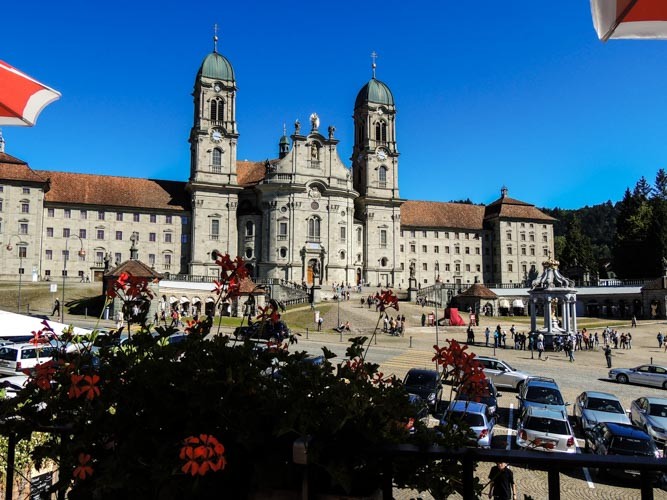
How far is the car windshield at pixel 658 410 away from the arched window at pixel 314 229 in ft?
189

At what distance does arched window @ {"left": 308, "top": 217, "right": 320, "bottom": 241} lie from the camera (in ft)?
244

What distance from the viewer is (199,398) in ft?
10.8

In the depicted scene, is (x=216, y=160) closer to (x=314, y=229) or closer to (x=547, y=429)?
(x=314, y=229)

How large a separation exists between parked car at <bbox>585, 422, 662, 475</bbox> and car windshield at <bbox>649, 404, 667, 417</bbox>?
2.85 m

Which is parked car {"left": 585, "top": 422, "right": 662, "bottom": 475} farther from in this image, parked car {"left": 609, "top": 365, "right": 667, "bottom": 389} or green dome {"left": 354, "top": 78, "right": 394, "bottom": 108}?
green dome {"left": 354, "top": 78, "right": 394, "bottom": 108}

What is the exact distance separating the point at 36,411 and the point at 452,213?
316 ft

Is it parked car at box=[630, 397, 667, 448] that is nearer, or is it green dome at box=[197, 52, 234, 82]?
parked car at box=[630, 397, 667, 448]

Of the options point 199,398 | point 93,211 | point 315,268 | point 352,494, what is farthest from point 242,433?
point 93,211

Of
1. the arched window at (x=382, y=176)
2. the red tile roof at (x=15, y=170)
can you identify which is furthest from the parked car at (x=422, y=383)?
the red tile roof at (x=15, y=170)

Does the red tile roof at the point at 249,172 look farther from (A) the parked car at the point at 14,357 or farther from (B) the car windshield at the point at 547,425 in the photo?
(B) the car windshield at the point at 547,425

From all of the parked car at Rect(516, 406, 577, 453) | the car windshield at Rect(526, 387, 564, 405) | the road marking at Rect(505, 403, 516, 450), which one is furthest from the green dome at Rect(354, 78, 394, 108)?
the parked car at Rect(516, 406, 577, 453)

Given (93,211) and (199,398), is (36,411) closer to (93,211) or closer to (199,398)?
(199,398)

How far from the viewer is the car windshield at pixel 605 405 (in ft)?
62.2

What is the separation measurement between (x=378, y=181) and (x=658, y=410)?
67.2 metres
